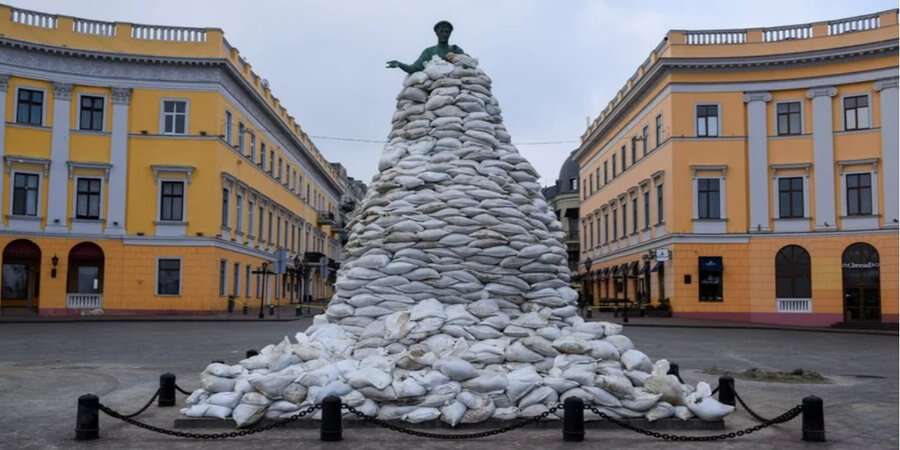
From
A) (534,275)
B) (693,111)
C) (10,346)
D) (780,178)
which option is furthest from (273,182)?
(534,275)

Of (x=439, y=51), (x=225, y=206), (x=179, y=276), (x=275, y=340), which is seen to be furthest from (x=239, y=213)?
(x=439, y=51)

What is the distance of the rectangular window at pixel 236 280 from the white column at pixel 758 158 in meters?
22.7

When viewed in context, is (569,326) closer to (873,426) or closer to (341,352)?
(341,352)

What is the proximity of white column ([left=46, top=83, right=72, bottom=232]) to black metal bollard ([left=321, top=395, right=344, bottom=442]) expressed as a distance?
98.9 ft

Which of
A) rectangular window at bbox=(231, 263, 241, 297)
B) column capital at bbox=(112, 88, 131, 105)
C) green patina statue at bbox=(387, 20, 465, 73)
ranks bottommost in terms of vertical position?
rectangular window at bbox=(231, 263, 241, 297)

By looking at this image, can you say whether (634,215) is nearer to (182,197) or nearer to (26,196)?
(182,197)

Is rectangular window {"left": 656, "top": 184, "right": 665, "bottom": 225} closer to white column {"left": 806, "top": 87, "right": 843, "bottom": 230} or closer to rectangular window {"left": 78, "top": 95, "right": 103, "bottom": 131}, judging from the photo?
white column {"left": 806, "top": 87, "right": 843, "bottom": 230}

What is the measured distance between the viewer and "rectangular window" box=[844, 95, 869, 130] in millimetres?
33469

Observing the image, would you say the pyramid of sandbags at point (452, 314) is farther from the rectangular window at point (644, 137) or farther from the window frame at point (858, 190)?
the rectangular window at point (644, 137)

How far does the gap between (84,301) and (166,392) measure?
27114 mm

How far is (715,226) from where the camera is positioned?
116 feet

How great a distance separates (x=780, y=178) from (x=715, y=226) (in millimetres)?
3198

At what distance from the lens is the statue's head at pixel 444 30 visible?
11.2 metres

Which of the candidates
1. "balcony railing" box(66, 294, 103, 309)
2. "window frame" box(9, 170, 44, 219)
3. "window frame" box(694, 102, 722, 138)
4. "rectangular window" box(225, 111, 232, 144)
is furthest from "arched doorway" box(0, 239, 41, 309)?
"window frame" box(694, 102, 722, 138)
